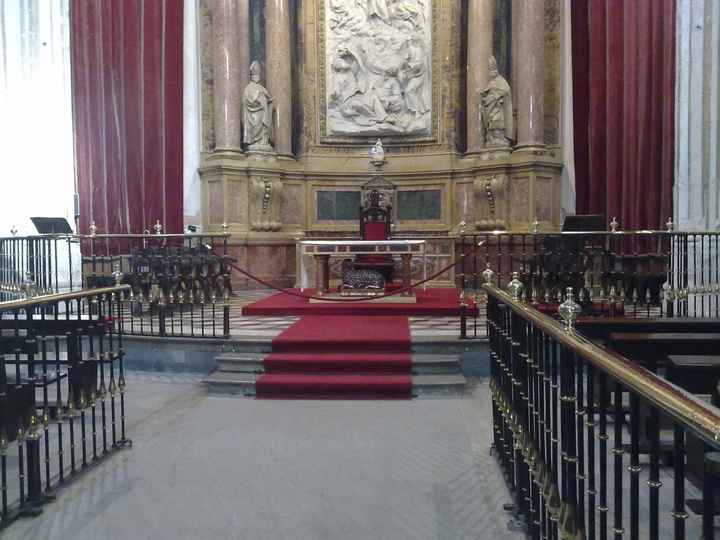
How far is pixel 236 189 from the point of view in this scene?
9844mm

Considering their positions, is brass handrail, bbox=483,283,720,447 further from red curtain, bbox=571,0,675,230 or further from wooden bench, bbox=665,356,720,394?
red curtain, bbox=571,0,675,230

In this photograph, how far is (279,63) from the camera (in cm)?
1018

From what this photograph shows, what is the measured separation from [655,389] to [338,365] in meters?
4.04

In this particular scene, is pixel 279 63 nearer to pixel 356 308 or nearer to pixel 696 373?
pixel 356 308

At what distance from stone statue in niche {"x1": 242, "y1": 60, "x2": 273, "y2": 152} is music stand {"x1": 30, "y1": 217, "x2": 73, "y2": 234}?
3184 mm

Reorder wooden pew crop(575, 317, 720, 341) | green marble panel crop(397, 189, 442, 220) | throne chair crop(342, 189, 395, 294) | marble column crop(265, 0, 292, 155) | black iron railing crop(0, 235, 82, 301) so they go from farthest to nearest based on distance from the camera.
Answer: green marble panel crop(397, 189, 442, 220), marble column crop(265, 0, 292, 155), throne chair crop(342, 189, 395, 294), black iron railing crop(0, 235, 82, 301), wooden pew crop(575, 317, 720, 341)

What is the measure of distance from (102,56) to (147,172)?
1.81 metres

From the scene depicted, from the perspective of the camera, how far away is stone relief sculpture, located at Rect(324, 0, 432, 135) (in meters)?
10.3

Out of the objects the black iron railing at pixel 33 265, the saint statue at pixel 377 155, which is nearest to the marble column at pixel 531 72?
the saint statue at pixel 377 155

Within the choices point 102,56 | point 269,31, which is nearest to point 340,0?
point 269,31

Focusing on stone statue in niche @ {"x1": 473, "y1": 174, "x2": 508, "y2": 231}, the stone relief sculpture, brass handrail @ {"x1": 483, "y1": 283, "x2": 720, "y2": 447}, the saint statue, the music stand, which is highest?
the stone relief sculpture

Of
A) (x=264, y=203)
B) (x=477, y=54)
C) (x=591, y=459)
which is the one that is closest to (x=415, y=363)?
(x=591, y=459)

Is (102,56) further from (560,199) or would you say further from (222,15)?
(560,199)

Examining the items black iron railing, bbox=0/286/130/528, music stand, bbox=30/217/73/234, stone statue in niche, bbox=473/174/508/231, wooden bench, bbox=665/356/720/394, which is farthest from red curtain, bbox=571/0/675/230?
music stand, bbox=30/217/73/234
